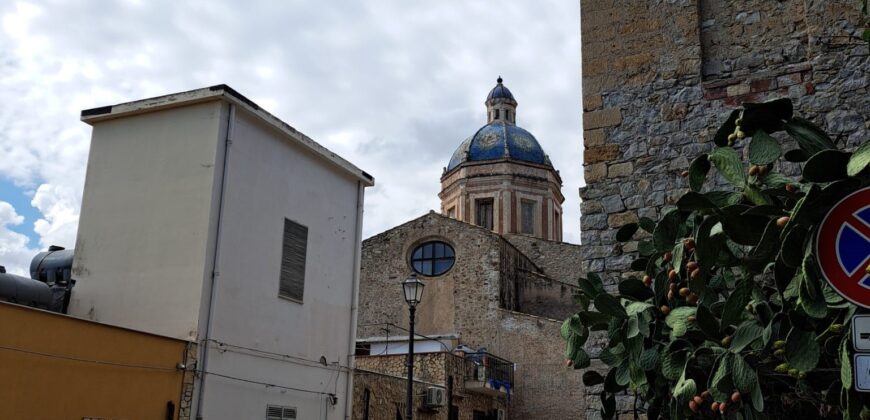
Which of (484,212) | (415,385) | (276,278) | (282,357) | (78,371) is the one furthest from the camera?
(484,212)

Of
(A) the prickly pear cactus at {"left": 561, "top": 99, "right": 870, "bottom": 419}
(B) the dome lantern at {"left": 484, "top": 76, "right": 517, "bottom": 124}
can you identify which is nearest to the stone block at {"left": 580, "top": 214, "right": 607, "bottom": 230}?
(A) the prickly pear cactus at {"left": 561, "top": 99, "right": 870, "bottom": 419}

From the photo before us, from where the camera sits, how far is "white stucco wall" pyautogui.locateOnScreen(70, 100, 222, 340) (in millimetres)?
11930

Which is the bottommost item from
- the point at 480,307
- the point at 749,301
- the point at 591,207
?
the point at 749,301

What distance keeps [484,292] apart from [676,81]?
64.7 feet

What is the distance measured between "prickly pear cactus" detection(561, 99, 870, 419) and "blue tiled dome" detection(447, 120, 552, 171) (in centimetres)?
2873

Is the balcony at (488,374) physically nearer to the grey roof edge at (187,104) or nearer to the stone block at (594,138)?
the grey roof edge at (187,104)

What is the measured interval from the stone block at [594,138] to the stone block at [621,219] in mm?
667

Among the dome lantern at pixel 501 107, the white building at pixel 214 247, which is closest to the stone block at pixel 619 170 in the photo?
the white building at pixel 214 247

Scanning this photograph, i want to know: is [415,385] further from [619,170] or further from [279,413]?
[619,170]

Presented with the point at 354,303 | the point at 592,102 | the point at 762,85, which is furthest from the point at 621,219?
the point at 354,303

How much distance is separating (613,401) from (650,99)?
8.70 ft

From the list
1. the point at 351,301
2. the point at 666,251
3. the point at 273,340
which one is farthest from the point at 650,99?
the point at 351,301

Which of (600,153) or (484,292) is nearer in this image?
(600,153)

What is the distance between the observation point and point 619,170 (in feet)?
23.2
